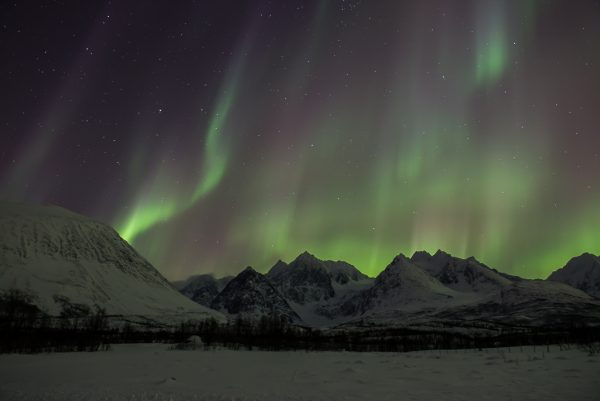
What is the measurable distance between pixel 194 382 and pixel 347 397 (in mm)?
12000

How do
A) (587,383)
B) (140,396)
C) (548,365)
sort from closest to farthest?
Result: (140,396), (587,383), (548,365)

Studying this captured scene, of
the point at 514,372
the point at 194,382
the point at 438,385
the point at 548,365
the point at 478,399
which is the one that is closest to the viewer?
the point at 478,399

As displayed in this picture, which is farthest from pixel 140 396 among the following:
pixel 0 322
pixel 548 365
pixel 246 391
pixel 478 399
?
pixel 0 322

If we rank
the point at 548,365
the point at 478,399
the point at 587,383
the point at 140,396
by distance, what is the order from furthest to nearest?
the point at 548,365 → the point at 587,383 → the point at 478,399 → the point at 140,396

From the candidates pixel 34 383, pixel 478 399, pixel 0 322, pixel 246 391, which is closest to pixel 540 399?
pixel 478 399

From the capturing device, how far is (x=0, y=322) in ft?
600

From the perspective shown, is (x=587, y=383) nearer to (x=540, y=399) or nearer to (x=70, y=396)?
(x=540, y=399)

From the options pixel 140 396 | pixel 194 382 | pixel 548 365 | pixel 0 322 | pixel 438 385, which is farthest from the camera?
pixel 0 322

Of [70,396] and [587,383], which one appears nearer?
[70,396]

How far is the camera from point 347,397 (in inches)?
928

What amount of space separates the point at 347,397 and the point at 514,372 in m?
16.4

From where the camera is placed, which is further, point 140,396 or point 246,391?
point 246,391

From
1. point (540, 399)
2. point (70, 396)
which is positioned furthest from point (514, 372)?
point (70, 396)

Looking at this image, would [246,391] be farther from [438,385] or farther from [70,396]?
[438,385]
